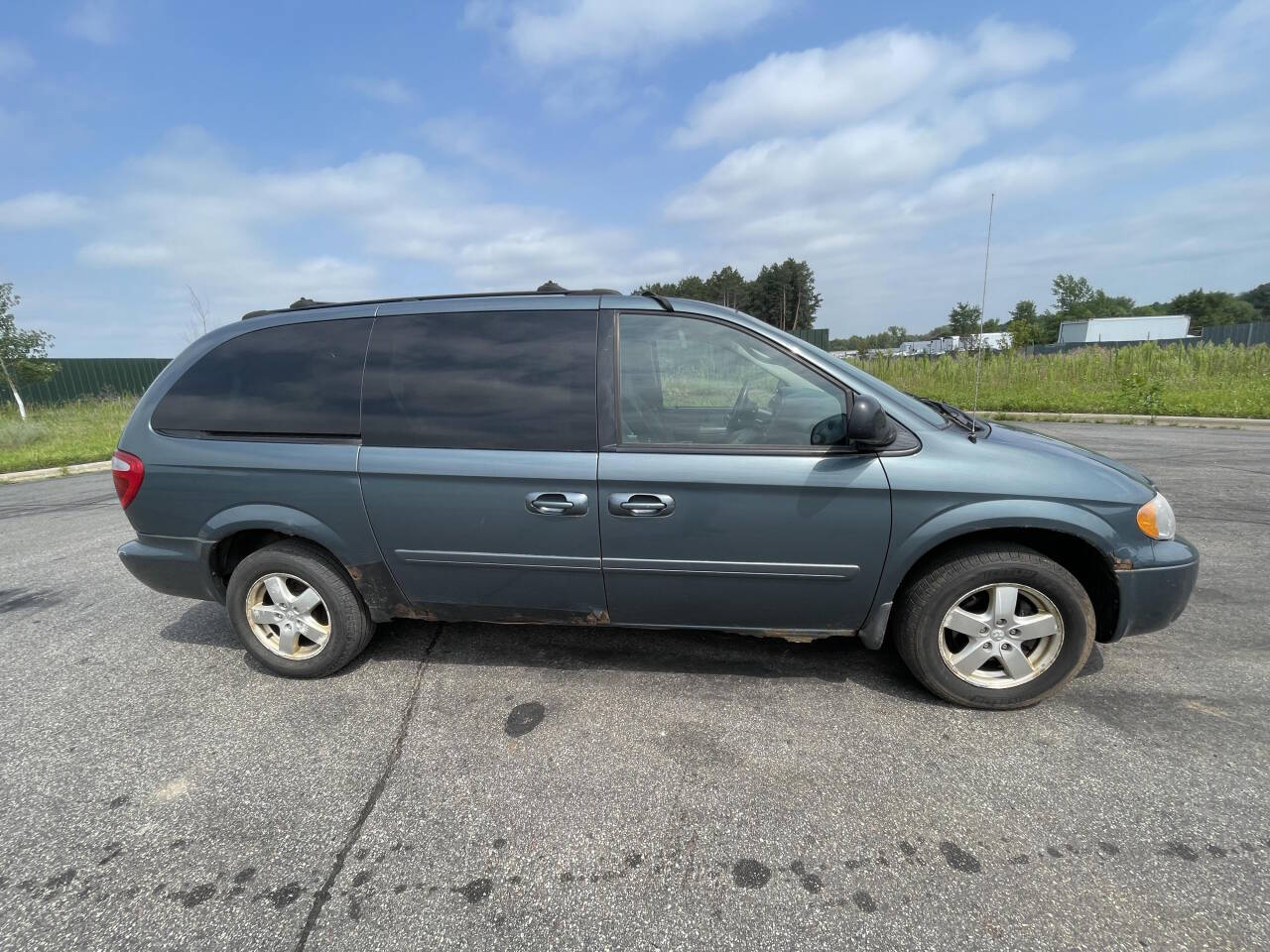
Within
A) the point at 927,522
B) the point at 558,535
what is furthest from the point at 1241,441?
the point at 558,535

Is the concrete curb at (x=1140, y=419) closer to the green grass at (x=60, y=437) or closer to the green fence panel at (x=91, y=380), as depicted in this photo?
the green grass at (x=60, y=437)

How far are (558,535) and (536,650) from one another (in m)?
0.97

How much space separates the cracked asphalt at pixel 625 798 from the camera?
1.66m

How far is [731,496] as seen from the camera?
2402 mm

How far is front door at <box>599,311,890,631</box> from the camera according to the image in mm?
2395

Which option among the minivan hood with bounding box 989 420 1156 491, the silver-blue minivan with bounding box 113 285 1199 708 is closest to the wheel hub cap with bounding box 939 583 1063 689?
the silver-blue minivan with bounding box 113 285 1199 708

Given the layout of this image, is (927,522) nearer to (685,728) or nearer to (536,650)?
(685,728)

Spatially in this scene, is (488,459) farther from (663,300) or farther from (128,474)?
(128,474)

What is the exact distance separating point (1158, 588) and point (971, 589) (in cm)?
76

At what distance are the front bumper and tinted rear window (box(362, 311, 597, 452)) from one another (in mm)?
2334

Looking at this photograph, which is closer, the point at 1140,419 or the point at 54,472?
the point at 54,472

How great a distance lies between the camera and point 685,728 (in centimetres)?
247

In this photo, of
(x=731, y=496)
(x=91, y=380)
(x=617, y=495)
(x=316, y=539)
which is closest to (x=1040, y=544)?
(x=731, y=496)

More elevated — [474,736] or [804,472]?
[804,472]
